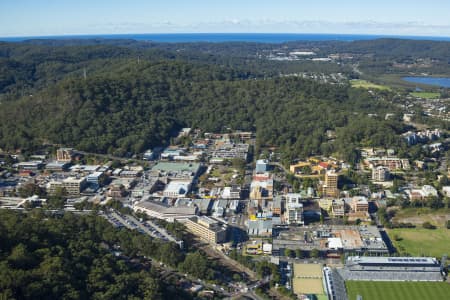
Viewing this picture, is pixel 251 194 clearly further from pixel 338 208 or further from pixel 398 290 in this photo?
pixel 398 290

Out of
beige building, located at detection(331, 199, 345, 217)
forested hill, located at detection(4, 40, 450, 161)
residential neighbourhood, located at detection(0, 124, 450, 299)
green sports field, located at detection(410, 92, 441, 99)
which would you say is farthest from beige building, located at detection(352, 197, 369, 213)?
green sports field, located at detection(410, 92, 441, 99)

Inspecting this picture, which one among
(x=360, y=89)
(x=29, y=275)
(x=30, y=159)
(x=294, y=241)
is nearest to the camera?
(x=29, y=275)

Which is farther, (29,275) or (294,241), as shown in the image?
(294,241)

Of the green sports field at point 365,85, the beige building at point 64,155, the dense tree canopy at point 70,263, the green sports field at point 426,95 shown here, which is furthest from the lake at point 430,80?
the dense tree canopy at point 70,263

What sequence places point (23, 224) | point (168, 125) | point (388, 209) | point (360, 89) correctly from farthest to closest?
point (360, 89) → point (168, 125) → point (388, 209) → point (23, 224)

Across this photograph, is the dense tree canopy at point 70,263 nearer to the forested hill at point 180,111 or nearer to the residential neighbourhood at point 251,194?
the residential neighbourhood at point 251,194

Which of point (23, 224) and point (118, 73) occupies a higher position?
point (118, 73)

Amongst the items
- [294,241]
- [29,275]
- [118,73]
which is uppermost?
[118,73]

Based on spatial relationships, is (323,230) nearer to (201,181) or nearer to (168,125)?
(201,181)

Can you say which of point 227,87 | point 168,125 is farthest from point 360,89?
point 168,125
